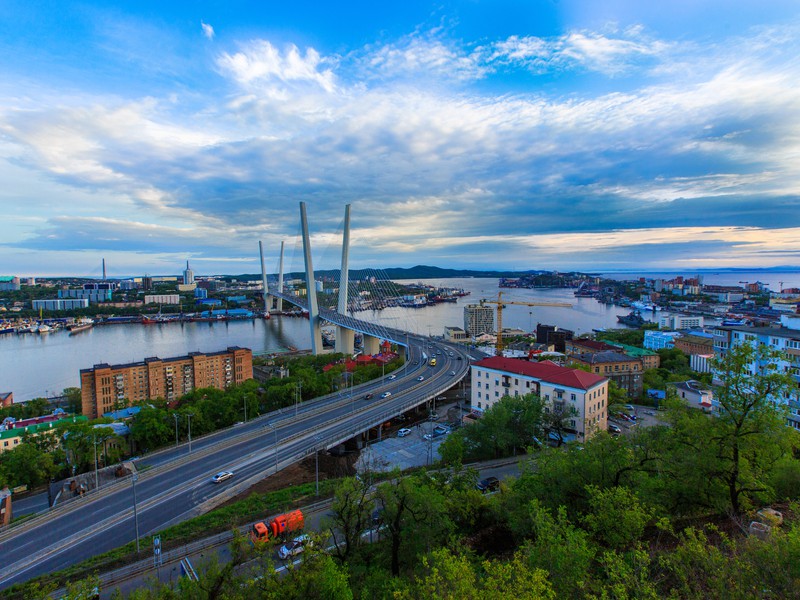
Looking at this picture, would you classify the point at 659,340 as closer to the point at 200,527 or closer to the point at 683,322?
the point at 683,322

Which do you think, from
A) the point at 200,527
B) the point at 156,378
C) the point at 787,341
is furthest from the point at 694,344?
the point at 156,378

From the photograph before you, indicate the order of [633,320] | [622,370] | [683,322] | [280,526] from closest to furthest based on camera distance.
→ [280,526] < [622,370] < [683,322] < [633,320]

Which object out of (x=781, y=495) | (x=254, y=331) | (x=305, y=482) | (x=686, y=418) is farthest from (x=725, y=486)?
(x=254, y=331)

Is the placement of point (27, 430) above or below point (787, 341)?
below

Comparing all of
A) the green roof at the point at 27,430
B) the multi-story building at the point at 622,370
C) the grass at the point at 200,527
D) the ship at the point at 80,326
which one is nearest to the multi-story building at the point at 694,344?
the multi-story building at the point at 622,370

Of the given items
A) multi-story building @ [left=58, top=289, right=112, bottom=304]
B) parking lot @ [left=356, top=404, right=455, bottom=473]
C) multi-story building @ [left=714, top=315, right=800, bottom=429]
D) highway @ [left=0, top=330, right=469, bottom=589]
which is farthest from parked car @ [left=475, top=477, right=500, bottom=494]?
multi-story building @ [left=58, top=289, right=112, bottom=304]

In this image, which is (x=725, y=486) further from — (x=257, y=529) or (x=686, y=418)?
(x=257, y=529)

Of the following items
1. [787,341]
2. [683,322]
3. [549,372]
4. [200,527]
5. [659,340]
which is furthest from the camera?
[683,322]
